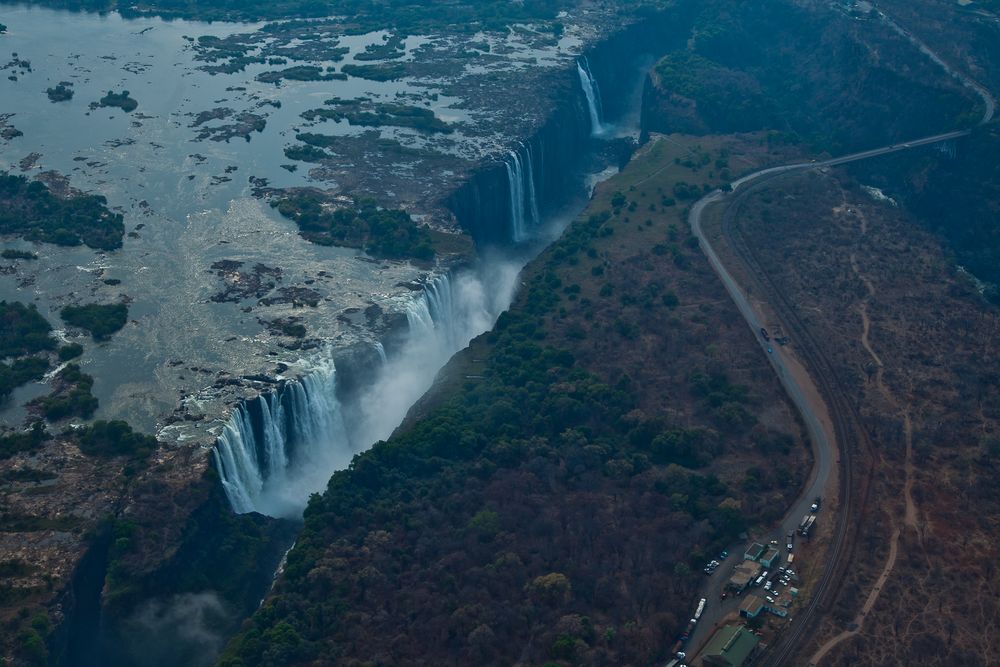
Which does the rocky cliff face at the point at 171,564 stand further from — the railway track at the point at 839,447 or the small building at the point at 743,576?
the railway track at the point at 839,447

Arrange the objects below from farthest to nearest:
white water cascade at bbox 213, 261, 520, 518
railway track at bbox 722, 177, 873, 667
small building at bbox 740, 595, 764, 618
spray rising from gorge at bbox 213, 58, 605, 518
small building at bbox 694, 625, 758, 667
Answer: spray rising from gorge at bbox 213, 58, 605, 518, white water cascade at bbox 213, 261, 520, 518, railway track at bbox 722, 177, 873, 667, small building at bbox 740, 595, 764, 618, small building at bbox 694, 625, 758, 667

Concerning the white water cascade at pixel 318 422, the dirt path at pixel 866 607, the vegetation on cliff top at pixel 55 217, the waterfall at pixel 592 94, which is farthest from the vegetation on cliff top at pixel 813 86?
the dirt path at pixel 866 607

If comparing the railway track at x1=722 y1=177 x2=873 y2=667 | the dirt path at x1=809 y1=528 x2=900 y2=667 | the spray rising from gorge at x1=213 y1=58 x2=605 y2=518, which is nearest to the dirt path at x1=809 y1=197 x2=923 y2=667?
the dirt path at x1=809 y1=528 x2=900 y2=667

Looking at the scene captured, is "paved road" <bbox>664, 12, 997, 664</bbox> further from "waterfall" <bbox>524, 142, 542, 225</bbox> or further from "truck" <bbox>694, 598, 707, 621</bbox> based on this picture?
"waterfall" <bbox>524, 142, 542, 225</bbox>

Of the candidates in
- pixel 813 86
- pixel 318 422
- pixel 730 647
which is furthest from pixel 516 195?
pixel 730 647

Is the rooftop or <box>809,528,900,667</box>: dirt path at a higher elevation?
the rooftop

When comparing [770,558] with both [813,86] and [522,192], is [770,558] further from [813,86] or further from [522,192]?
[813,86]
